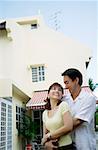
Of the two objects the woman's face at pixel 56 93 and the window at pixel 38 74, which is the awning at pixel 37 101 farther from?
the woman's face at pixel 56 93

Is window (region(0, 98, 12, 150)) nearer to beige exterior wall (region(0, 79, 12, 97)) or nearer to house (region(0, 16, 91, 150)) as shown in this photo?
beige exterior wall (region(0, 79, 12, 97))

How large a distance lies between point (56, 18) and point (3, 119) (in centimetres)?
1294

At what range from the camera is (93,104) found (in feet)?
9.61

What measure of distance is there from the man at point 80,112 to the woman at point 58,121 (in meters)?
0.07

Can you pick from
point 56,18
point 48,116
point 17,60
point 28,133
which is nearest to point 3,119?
point 28,133

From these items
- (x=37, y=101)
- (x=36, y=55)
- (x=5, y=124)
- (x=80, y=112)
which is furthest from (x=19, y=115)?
(x=80, y=112)

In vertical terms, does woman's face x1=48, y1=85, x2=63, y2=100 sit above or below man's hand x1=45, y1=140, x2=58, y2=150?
above

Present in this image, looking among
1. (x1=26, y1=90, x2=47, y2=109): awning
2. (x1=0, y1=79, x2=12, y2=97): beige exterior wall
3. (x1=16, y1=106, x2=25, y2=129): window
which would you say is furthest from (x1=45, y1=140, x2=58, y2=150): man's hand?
(x1=26, y1=90, x2=47, y2=109): awning

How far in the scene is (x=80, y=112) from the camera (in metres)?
Answer: 2.84

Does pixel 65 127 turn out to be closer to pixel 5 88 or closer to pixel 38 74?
pixel 5 88

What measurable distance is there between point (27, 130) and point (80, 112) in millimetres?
14106

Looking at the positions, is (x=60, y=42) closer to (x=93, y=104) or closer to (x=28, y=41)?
(x=28, y=41)

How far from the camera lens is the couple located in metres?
2.80

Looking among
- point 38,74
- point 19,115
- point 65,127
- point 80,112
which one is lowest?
point 65,127
